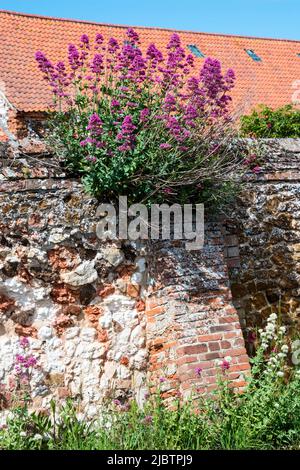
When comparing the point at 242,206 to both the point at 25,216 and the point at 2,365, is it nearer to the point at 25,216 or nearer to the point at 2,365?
the point at 25,216

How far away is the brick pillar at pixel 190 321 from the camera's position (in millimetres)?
4812

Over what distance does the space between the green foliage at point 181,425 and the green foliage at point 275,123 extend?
8.14m

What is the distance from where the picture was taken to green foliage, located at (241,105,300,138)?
12.0 meters

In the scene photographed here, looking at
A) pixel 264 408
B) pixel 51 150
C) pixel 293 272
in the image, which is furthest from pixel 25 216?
pixel 293 272

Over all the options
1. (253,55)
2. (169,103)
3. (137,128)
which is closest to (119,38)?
(253,55)

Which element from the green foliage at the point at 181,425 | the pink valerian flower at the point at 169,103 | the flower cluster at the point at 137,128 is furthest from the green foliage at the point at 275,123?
the green foliage at the point at 181,425

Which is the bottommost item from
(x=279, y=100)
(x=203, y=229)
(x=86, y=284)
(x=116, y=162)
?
(x=86, y=284)

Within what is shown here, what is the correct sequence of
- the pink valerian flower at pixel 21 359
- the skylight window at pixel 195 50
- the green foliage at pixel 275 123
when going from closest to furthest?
the pink valerian flower at pixel 21 359
the green foliage at pixel 275 123
the skylight window at pixel 195 50

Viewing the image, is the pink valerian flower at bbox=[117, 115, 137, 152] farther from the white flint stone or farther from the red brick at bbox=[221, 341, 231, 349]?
the red brick at bbox=[221, 341, 231, 349]

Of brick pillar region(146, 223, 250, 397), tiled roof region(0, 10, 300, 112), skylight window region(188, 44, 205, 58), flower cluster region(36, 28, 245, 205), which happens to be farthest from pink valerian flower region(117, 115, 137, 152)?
skylight window region(188, 44, 205, 58)

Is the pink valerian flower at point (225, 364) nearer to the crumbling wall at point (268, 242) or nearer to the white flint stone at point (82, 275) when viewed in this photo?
the crumbling wall at point (268, 242)

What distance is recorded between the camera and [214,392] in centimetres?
444

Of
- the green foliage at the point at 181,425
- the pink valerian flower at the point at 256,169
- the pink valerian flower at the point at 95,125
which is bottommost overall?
the green foliage at the point at 181,425

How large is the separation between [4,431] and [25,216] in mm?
1679
